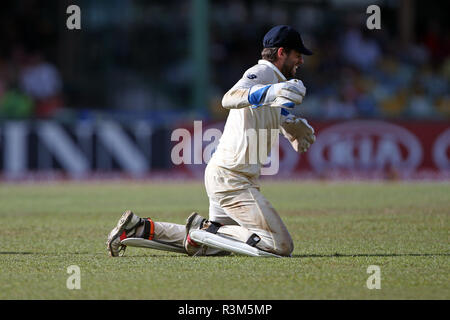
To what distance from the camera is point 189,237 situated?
769cm

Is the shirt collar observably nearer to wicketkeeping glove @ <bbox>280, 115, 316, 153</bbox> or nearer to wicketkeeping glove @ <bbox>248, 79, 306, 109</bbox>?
wicketkeeping glove @ <bbox>280, 115, 316, 153</bbox>

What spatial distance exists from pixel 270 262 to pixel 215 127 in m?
12.4

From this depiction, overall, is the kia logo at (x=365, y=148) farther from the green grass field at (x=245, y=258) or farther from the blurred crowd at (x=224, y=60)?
the green grass field at (x=245, y=258)

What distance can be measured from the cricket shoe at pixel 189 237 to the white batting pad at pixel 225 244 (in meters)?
0.13

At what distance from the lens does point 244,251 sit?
7477mm

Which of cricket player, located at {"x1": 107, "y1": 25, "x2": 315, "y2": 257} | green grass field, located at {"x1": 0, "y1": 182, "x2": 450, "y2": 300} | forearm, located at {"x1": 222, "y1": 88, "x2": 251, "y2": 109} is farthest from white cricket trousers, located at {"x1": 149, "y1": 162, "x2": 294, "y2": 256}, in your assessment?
forearm, located at {"x1": 222, "y1": 88, "x2": 251, "y2": 109}

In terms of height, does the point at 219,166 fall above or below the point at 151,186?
above

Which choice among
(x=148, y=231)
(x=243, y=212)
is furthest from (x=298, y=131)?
(x=148, y=231)

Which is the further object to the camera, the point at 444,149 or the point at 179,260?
the point at 444,149

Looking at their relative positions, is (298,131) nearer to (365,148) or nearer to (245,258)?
(245,258)

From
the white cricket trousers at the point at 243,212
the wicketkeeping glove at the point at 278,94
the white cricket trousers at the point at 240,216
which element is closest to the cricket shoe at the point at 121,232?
the white cricket trousers at the point at 240,216

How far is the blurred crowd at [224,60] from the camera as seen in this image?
22.3 meters

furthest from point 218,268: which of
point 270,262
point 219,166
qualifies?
point 219,166

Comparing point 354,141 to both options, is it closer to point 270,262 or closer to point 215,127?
point 215,127
